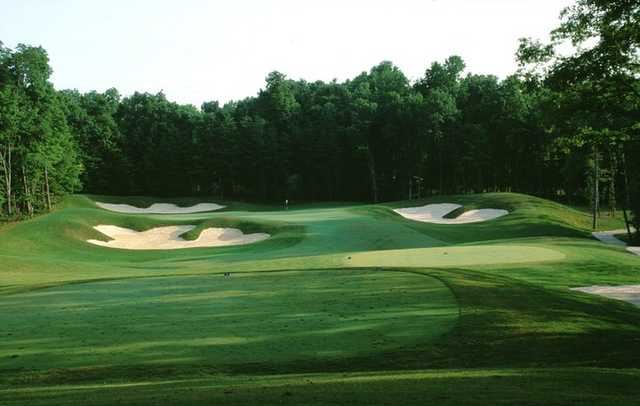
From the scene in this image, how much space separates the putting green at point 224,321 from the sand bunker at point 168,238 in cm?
2361

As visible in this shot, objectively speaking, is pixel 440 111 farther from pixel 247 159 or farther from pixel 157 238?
pixel 157 238

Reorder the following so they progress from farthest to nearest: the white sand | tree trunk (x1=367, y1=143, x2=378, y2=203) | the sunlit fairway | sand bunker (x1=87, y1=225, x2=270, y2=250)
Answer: tree trunk (x1=367, y1=143, x2=378, y2=203)
the white sand
sand bunker (x1=87, y1=225, x2=270, y2=250)
the sunlit fairway

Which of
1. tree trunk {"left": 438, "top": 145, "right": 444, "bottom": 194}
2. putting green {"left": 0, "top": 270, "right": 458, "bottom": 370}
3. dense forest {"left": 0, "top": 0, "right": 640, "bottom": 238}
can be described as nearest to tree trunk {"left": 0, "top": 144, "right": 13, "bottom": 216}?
dense forest {"left": 0, "top": 0, "right": 640, "bottom": 238}

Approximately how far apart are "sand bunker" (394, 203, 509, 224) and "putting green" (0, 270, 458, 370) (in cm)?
3762

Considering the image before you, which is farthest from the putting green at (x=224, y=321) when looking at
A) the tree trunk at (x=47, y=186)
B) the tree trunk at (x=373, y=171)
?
the tree trunk at (x=373, y=171)

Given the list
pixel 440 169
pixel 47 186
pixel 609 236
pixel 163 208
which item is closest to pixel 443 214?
pixel 609 236

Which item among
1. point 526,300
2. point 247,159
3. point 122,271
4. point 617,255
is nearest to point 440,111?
point 247,159

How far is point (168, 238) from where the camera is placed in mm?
44656

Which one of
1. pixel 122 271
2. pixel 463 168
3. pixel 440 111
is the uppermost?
pixel 440 111

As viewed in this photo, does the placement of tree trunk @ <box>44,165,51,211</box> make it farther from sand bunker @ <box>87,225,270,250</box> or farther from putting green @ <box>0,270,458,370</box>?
putting green @ <box>0,270,458,370</box>

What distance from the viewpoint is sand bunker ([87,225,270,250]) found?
41.9 m

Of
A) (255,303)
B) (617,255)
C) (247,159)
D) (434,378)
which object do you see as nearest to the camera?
(434,378)

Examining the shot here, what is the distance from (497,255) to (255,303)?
626 inches

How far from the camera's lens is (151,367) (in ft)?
32.2
